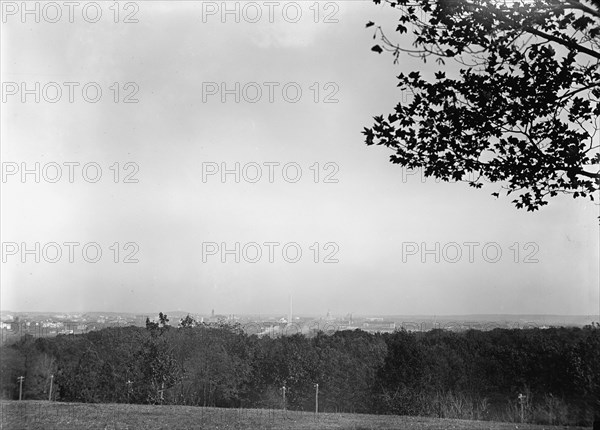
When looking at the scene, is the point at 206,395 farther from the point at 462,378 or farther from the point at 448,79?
the point at 448,79

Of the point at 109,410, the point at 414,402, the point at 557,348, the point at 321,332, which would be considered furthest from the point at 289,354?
the point at 557,348

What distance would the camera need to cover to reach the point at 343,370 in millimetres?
7938

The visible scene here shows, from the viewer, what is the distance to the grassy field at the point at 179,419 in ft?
16.7

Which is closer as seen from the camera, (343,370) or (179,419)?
(179,419)

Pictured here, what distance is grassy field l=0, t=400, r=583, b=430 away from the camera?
5.08 m

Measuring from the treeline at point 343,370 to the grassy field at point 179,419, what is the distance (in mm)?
622

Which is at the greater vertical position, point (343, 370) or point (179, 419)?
point (343, 370)

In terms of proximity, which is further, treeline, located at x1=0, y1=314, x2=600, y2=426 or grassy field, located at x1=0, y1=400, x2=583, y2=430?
treeline, located at x1=0, y1=314, x2=600, y2=426

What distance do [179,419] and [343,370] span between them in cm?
300

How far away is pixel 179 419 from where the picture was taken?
18.8 feet

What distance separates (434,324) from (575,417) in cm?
239

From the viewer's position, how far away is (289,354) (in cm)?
773

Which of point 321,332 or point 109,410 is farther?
point 321,332

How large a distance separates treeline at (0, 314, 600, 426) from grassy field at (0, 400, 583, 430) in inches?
24.5
